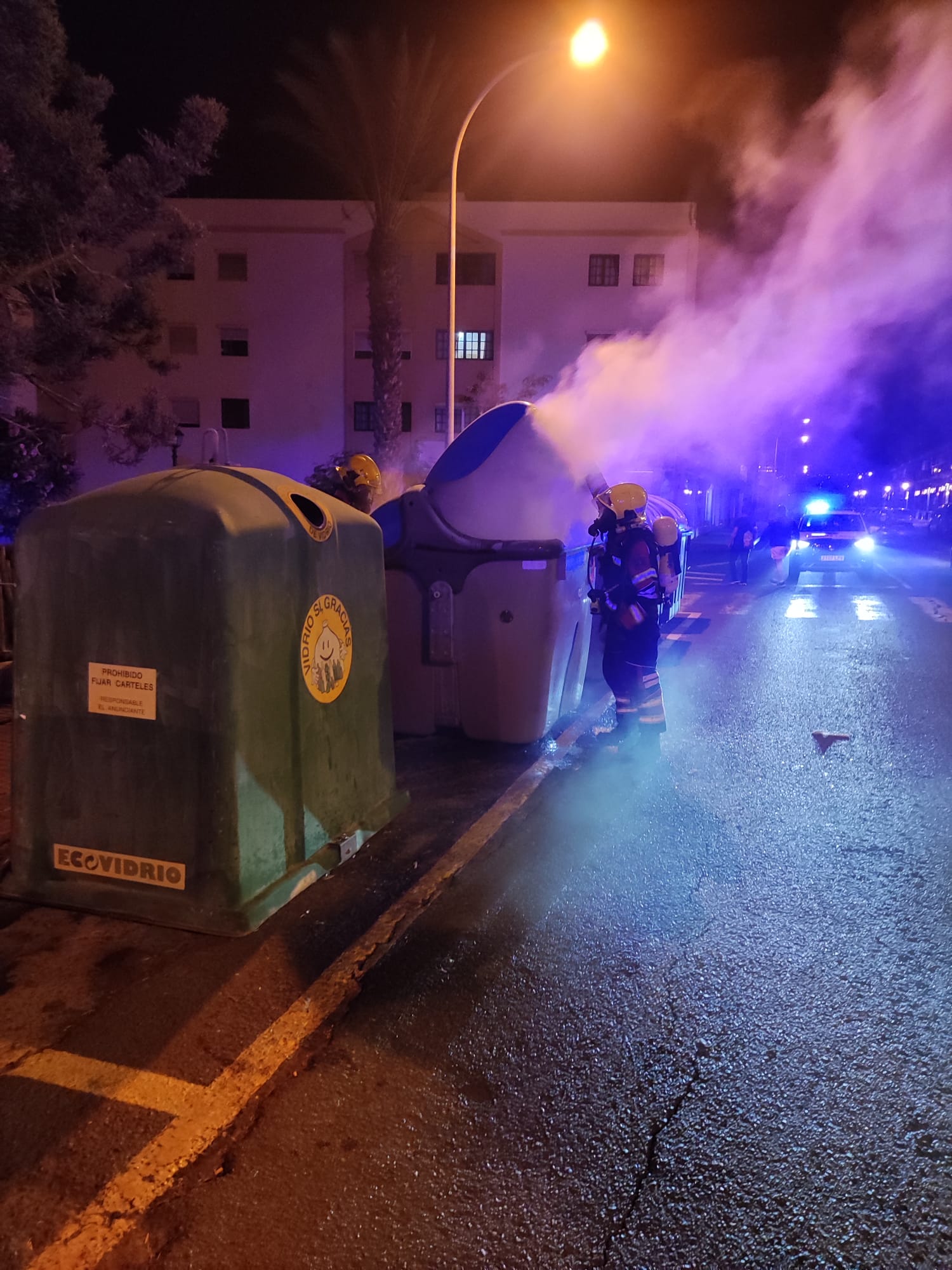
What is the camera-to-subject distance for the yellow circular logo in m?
3.62

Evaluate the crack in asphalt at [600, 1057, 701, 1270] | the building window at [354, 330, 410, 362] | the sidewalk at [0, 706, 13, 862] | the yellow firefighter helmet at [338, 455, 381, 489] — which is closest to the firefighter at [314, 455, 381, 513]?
the yellow firefighter helmet at [338, 455, 381, 489]

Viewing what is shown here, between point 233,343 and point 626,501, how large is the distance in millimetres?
31027

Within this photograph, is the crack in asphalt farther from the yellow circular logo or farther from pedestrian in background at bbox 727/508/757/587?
pedestrian in background at bbox 727/508/757/587

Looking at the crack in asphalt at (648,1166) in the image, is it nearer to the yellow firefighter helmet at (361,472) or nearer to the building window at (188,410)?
the yellow firefighter helmet at (361,472)

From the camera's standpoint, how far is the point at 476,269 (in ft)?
109

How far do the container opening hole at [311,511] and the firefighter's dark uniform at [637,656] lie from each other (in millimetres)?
2923

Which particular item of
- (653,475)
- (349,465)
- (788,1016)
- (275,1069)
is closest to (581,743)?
(349,465)

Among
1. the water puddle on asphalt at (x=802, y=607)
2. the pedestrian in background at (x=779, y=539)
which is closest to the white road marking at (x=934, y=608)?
the water puddle on asphalt at (x=802, y=607)

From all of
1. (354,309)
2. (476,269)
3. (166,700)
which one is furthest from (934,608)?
(354,309)

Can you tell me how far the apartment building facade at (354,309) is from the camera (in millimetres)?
32562

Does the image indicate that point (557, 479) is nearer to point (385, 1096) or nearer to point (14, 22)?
point (385, 1096)

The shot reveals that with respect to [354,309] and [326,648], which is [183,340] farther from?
[326,648]

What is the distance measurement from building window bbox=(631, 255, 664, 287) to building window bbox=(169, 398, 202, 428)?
17.0m

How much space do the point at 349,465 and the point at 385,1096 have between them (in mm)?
5255
